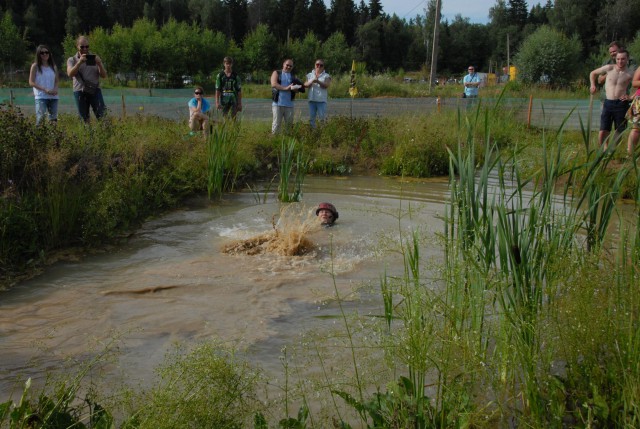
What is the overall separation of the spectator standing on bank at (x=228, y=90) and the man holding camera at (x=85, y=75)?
2371 millimetres

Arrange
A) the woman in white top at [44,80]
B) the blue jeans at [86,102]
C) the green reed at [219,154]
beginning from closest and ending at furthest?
1. the green reed at [219,154]
2. the woman in white top at [44,80]
3. the blue jeans at [86,102]

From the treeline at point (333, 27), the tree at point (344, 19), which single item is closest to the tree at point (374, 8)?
the treeline at point (333, 27)

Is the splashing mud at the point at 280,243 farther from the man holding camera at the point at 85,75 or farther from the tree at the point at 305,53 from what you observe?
the tree at the point at 305,53

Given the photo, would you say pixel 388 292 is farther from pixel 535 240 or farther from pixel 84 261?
pixel 84 261

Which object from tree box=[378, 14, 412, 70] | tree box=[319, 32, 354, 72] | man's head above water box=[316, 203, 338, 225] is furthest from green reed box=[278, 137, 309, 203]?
tree box=[378, 14, 412, 70]

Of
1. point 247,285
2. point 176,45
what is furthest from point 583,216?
point 176,45

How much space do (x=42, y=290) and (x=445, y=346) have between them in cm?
403

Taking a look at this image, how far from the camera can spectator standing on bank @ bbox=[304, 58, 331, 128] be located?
12.7m

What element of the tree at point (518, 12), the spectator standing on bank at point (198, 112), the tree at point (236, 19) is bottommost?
the spectator standing on bank at point (198, 112)

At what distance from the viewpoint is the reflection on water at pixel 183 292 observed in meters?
4.46

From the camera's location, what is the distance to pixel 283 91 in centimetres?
1216

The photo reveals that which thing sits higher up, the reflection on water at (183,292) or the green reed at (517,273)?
the green reed at (517,273)

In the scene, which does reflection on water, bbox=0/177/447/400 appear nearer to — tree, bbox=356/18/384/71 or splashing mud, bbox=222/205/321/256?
splashing mud, bbox=222/205/321/256

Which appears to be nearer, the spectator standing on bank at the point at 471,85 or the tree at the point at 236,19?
the spectator standing on bank at the point at 471,85
